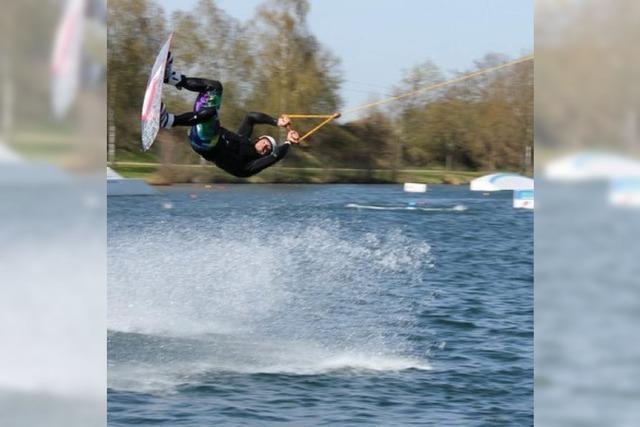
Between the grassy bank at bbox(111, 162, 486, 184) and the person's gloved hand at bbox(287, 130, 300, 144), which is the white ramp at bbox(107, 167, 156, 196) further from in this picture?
the person's gloved hand at bbox(287, 130, 300, 144)

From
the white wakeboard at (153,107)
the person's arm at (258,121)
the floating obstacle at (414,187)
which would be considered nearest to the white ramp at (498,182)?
the floating obstacle at (414,187)

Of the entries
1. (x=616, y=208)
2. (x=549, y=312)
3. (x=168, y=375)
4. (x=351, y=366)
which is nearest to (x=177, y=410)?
(x=168, y=375)

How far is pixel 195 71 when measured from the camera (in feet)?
35.5

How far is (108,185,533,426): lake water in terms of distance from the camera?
8844 millimetres

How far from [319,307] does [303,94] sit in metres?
2.13

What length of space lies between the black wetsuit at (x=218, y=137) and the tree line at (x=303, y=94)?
3402mm

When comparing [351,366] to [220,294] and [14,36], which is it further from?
[14,36]

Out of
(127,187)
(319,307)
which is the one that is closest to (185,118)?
(319,307)

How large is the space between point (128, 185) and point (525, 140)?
4674 mm

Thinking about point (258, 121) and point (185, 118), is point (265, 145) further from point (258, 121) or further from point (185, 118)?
point (185, 118)

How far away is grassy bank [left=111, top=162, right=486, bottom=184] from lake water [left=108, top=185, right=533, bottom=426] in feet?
0.51

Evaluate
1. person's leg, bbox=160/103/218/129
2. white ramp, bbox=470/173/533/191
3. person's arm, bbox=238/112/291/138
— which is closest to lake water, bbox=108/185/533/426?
white ramp, bbox=470/173/533/191

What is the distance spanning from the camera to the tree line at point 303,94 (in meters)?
10.7

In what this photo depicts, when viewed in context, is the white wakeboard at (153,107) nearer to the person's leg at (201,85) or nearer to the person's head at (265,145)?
the person's leg at (201,85)
